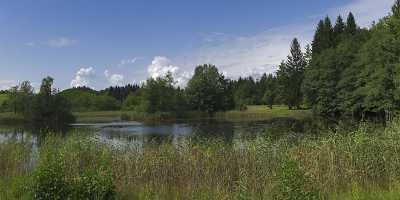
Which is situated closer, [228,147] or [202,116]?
[228,147]

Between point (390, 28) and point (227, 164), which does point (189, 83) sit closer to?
point (390, 28)

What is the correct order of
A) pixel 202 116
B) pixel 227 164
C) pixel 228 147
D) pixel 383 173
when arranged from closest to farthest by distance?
pixel 383 173
pixel 227 164
pixel 228 147
pixel 202 116

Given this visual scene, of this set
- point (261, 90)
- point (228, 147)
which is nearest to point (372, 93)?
point (228, 147)

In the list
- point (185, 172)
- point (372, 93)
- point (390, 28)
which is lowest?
point (185, 172)

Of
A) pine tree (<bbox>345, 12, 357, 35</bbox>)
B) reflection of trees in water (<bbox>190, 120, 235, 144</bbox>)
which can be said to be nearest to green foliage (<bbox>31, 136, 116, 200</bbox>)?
reflection of trees in water (<bbox>190, 120, 235, 144</bbox>)

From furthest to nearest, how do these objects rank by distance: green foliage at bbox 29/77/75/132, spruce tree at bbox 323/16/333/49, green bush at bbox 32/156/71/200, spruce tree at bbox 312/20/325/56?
green foliage at bbox 29/77/75/132 → spruce tree at bbox 312/20/325/56 → spruce tree at bbox 323/16/333/49 → green bush at bbox 32/156/71/200

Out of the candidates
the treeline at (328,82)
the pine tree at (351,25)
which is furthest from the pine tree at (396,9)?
the pine tree at (351,25)

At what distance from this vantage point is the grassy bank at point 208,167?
11.5 metres

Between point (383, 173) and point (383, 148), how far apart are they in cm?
77

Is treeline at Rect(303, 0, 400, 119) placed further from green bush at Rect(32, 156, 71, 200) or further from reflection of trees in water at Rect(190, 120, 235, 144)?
green bush at Rect(32, 156, 71, 200)

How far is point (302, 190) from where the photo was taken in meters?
9.30

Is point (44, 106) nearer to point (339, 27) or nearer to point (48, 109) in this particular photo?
point (48, 109)

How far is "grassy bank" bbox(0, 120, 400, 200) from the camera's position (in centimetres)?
1148

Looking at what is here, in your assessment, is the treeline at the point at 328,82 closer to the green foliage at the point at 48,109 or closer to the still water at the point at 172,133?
the green foliage at the point at 48,109
